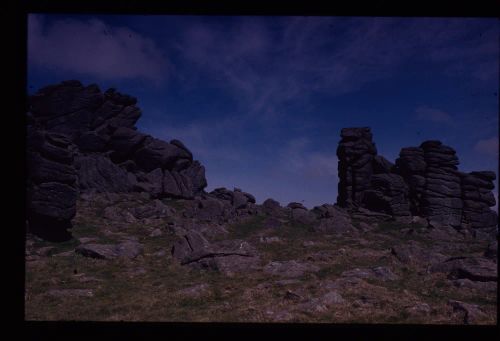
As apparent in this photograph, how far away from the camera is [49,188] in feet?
111

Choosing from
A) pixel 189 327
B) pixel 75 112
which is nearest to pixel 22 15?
pixel 189 327

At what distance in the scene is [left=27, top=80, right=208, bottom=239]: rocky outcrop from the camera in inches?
2295

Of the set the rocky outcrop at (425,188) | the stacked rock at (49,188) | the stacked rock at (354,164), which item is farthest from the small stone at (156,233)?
the stacked rock at (354,164)

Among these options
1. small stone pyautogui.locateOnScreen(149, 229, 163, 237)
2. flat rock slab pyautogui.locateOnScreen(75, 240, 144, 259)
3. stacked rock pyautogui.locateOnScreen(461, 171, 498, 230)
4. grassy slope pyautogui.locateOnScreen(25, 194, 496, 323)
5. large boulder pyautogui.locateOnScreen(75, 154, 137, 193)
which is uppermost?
large boulder pyautogui.locateOnScreen(75, 154, 137, 193)

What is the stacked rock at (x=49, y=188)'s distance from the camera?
3316cm

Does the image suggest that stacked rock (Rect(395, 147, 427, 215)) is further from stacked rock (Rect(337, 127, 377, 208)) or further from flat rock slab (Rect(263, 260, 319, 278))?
flat rock slab (Rect(263, 260, 319, 278))

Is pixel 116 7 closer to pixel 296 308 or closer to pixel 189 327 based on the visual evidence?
pixel 189 327

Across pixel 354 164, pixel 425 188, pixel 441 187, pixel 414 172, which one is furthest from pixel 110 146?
pixel 441 187

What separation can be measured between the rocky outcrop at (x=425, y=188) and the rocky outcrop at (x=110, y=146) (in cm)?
3236

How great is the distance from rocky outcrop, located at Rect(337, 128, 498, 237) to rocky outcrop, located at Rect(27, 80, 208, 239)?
106 feet

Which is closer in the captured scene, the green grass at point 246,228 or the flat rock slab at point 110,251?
the flat rock slab at point 110,251

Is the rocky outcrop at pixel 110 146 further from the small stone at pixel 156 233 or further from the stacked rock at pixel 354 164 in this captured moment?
the stacked rock at pixel 354 164

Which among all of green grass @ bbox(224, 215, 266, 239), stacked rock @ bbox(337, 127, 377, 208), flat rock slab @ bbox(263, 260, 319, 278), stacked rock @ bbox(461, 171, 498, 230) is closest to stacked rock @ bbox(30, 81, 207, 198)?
green grass @ bbox(224, 215, 266, 239)

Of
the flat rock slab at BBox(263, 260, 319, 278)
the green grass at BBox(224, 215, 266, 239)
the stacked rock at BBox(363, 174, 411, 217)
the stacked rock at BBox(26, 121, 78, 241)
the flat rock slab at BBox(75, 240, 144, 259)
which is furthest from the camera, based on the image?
the stacked rock at BBox(363, 174, 411, 217)
